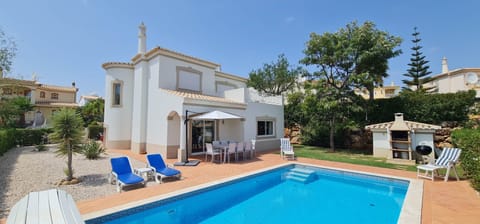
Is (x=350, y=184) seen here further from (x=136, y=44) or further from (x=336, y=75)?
(x=136, y=44)

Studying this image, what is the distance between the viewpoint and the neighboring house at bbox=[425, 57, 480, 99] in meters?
34.8

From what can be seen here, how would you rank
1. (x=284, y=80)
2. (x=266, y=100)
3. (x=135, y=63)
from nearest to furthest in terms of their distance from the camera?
(x=135, y=63), (x=266, y=100), (x=284, y=80)

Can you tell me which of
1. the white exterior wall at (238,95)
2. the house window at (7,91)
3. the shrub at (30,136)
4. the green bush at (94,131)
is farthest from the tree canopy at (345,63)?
the shrub at (30,136)

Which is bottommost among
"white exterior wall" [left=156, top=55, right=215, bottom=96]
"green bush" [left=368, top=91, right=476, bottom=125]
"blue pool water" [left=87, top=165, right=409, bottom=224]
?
"blue pool water" [left=87, top=165, right=409, bottom=224]

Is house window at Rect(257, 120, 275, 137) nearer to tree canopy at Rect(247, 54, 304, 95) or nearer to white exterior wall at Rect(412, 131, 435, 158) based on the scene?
tree canopy at Rect(247, 54, 304, 95)

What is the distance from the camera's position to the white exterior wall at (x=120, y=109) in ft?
60.4

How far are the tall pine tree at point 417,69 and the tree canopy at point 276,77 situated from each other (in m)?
21.9

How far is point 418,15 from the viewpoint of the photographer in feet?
49.4

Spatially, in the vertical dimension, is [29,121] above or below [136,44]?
below

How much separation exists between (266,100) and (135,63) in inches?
502

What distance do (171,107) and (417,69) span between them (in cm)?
4085

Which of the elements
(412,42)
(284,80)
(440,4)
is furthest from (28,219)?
(412,42)

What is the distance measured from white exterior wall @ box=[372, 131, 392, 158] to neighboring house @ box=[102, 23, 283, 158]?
8.18m

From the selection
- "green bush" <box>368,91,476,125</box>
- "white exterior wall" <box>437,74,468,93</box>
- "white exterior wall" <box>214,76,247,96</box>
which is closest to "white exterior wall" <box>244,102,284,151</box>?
"white exterior wall" <box>214,76,247,96</box>
